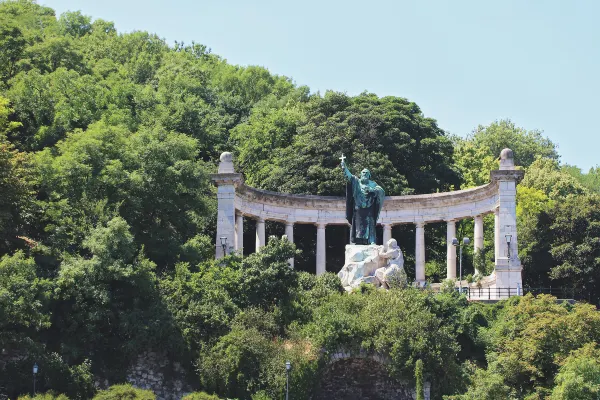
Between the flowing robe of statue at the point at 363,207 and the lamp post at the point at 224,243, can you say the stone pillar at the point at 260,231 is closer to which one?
the lamp post at the point at 224,243

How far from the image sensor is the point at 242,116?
94812 mm

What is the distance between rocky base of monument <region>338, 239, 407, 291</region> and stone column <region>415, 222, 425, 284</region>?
32.0 ft

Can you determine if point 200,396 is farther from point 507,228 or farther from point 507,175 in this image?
point 507,175

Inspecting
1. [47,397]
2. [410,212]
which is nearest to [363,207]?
[410,212]

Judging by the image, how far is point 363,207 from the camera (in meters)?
64.3

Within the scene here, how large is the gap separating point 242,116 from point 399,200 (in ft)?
79.5

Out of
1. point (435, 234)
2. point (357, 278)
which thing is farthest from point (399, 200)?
point (357, 278)

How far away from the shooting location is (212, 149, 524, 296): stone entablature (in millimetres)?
67250

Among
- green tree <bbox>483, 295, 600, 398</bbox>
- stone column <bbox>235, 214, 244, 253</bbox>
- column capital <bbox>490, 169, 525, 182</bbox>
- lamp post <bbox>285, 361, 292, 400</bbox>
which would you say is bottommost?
lamp post <bbox>285, 361, 292, 400</bbox>

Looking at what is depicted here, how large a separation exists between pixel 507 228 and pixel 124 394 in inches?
963

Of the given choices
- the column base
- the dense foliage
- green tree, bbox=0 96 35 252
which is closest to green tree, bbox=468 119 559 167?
the dense foliage

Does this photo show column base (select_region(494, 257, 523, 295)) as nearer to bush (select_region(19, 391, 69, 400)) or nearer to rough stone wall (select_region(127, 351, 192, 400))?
rough stone wall (select_region(127, 351, 192, 400))

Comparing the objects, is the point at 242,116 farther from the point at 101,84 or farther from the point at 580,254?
the point at 580,254

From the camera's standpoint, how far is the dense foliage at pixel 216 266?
55.5m
